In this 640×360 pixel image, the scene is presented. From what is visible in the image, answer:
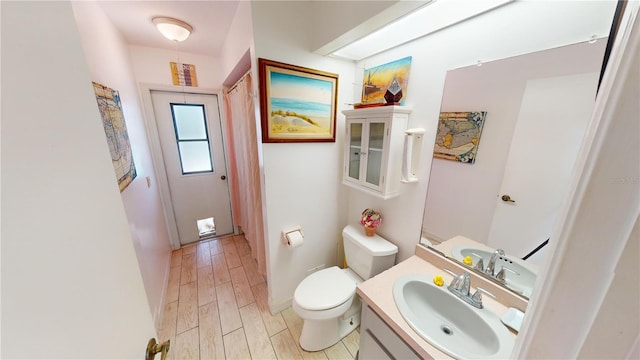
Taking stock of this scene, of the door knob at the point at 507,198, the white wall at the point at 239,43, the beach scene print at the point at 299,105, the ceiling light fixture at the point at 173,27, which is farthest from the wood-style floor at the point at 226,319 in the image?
the ceiling light fixture at the point at 173,27

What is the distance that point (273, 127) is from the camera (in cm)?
139

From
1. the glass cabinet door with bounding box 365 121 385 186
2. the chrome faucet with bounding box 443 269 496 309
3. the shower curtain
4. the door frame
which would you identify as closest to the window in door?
the door frame

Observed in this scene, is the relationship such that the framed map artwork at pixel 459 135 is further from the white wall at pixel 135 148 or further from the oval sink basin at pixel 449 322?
the white wall at pixel 135 148

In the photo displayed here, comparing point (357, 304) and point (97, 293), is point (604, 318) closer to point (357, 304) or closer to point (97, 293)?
point (97, 293)

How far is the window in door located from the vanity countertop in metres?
2.44

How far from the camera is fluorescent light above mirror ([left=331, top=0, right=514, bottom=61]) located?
0.93m

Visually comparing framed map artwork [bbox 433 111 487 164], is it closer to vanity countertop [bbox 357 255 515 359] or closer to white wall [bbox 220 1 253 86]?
vanity countertop [bbox 357 255 515 359]

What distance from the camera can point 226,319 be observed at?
5.56 ft

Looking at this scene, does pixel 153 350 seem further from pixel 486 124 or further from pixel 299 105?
pixel 486 124

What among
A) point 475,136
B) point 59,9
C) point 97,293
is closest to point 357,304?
point 475,136

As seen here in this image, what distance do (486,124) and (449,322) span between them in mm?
983

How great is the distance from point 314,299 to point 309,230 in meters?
0.54

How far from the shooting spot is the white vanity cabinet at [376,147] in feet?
4.10

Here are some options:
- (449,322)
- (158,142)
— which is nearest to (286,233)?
(449,322)
